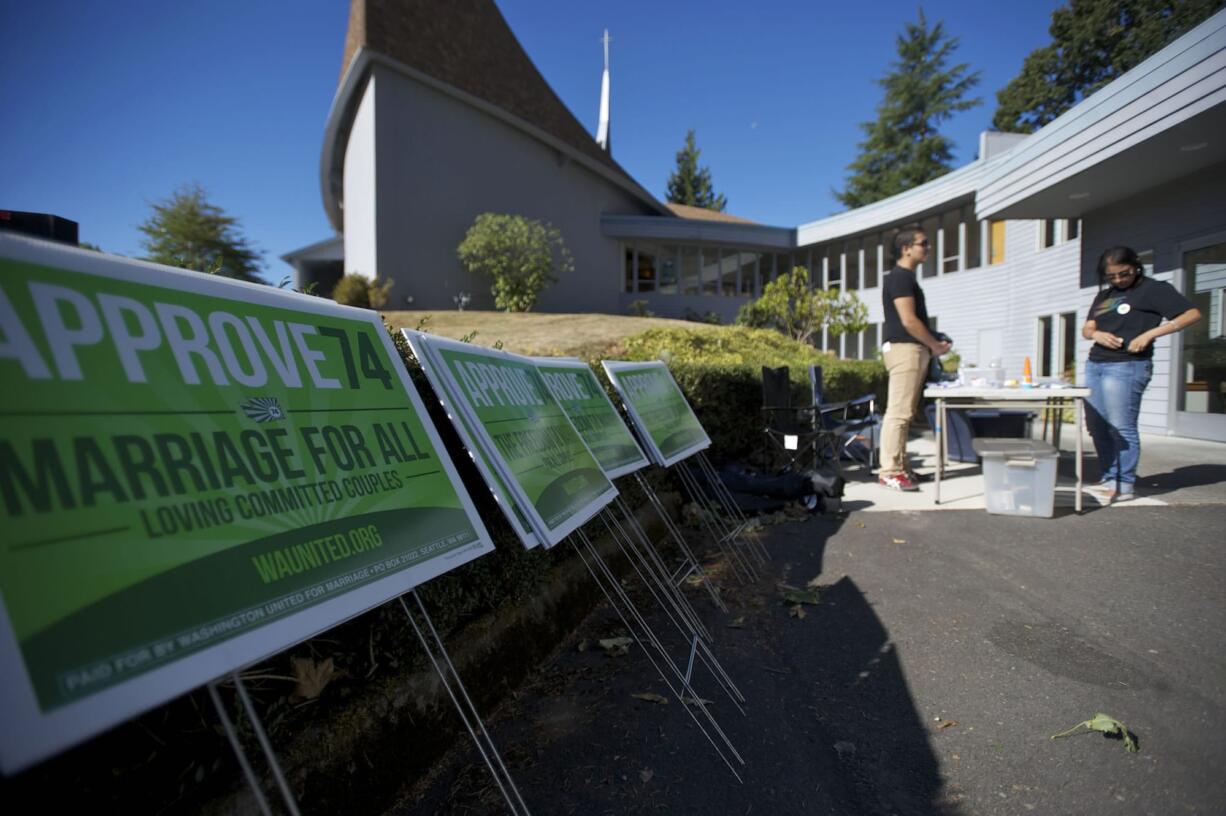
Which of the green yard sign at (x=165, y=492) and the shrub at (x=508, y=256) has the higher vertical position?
the shrub at (x=508, y=256)

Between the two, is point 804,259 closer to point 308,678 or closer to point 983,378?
point 983,378

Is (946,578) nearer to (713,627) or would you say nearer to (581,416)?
(713,627)

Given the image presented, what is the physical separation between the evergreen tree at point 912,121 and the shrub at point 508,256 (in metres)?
31.5

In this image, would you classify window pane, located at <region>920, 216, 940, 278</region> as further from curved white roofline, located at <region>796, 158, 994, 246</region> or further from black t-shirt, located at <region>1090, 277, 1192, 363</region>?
black t-shirt, located at <region>1090, 277, 1192, 363</region>

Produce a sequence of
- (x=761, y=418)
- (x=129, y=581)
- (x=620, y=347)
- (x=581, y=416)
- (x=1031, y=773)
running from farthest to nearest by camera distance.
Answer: (x=620, y=347) < (x=761, y=418) < (x=581, y=416) < (x=1031, y=773) < (x=129, y=581)

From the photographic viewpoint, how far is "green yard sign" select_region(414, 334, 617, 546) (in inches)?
76.5

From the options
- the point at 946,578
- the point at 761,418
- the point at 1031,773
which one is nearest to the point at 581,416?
the point at 1031,773

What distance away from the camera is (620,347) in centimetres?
1195

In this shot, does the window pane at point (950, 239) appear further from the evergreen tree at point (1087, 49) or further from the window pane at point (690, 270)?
the window pane at point (690, 270)

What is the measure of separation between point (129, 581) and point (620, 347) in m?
11.2

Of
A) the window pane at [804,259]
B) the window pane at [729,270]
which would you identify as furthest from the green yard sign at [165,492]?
the window pane at [804,259]

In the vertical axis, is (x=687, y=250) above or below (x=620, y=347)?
above

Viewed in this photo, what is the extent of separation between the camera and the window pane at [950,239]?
2150cm

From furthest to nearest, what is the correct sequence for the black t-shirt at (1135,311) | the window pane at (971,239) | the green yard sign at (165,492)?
the window pane at (971,239) < the black t-shirt at (1135,311) < the green yard sign at (165,492)
